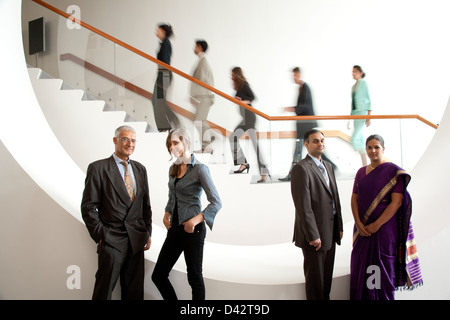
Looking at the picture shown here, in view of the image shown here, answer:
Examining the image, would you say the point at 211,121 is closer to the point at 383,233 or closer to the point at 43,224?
the point at 43,224

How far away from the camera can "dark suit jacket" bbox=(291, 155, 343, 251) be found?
2262mm

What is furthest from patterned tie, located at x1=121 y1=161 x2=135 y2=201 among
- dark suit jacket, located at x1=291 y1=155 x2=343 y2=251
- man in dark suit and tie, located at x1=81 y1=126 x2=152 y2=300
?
dark suit jacket, located at x1=291 y1=155 x2=343 y2=251

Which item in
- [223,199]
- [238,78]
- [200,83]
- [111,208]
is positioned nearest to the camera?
[111,208]

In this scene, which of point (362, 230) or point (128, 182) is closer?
point (128, 182)

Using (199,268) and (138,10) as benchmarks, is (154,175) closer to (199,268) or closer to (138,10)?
(199,268)

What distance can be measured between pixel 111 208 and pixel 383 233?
1.45 meters

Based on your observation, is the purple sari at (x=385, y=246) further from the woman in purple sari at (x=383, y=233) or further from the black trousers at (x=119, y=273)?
the black trousers at (x=119, y=273)

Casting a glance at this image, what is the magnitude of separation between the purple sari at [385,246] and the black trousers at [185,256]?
0.90m

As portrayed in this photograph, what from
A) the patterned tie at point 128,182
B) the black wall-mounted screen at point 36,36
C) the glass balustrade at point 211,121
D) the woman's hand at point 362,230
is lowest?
the woman's hand at point 362,230

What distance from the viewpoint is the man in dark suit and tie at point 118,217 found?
6.86 feet

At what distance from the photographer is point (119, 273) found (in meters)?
2.21

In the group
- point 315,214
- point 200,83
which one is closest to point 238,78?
point 200,83

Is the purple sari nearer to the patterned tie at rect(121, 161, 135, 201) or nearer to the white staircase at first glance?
the white staircase

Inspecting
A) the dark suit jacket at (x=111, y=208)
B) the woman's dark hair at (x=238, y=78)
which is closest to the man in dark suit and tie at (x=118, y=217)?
the dark suit jacket at (x=111, y=208)
